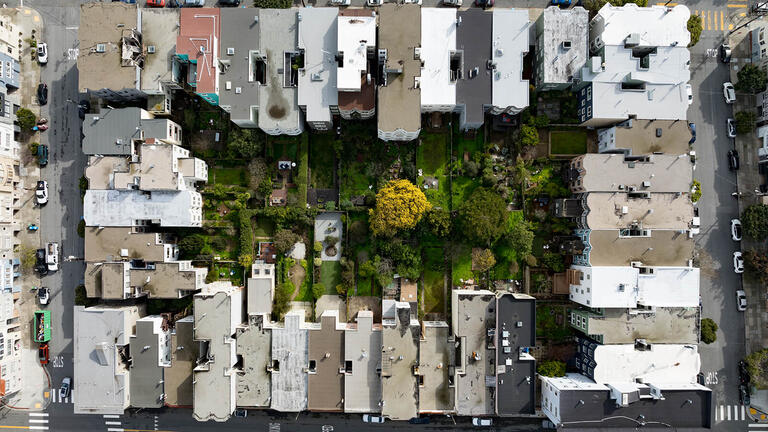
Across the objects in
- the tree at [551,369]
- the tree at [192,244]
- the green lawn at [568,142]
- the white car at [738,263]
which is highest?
the green lawn at [568,142]

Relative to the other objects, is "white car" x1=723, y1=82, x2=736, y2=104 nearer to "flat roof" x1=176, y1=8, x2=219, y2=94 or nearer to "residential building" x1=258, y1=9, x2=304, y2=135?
"residential building" x1=258, y1=9, x2=304, y2=135

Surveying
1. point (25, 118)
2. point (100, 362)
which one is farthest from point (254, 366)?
point (25, 118)

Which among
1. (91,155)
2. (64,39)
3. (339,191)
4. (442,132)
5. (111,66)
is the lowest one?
(339,191)

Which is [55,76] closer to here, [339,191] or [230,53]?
[230,53]

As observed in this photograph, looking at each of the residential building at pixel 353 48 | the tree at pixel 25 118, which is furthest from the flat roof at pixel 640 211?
the tree at pixel 25 118

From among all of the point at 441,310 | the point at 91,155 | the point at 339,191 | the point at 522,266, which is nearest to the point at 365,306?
the point at 441,310

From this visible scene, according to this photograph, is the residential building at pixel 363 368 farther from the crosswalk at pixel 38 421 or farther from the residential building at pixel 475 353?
the crosswalk at pixel 38 421

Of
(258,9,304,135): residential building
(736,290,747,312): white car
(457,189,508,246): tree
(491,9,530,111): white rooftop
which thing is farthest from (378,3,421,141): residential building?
(736,290,747,312): white car

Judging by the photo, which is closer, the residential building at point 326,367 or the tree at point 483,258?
the residential building at point 326,367
